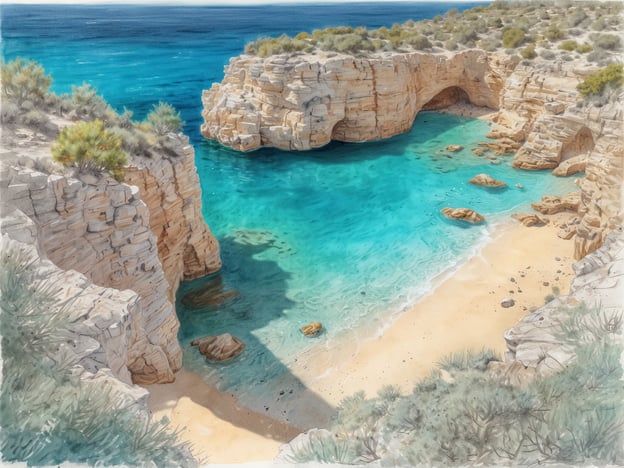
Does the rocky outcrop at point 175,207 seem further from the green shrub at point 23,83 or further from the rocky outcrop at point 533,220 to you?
the rocky outcrop at point 533,220

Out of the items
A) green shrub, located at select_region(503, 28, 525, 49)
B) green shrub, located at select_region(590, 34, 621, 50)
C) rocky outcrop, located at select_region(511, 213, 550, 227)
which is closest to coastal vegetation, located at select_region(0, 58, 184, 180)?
rocky outcrop, located at select_region(511, 213, 550, 227)

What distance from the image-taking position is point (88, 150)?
8.55 meters

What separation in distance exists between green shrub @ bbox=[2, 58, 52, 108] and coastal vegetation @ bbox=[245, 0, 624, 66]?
1669 centimetres

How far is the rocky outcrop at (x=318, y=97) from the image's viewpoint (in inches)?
955

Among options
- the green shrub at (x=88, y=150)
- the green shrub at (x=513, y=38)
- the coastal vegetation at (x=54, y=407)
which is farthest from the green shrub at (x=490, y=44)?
the coastal vegetation at (x=54, y=407)

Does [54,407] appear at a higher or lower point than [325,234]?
higher

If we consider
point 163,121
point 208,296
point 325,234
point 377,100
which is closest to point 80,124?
point 163,121

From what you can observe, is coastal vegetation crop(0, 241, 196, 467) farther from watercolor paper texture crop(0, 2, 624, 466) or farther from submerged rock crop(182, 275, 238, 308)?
submerged rock crop(182, 275, 238, 308)

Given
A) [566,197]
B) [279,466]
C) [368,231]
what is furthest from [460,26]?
[279,466]

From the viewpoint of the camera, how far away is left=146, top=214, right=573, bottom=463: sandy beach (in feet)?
30.3

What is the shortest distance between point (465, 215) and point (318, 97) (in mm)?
11396

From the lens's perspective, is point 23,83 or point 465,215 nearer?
point 23,83

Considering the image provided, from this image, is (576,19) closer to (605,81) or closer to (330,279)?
(605,81)

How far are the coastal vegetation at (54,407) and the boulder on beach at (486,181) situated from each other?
18941mm
